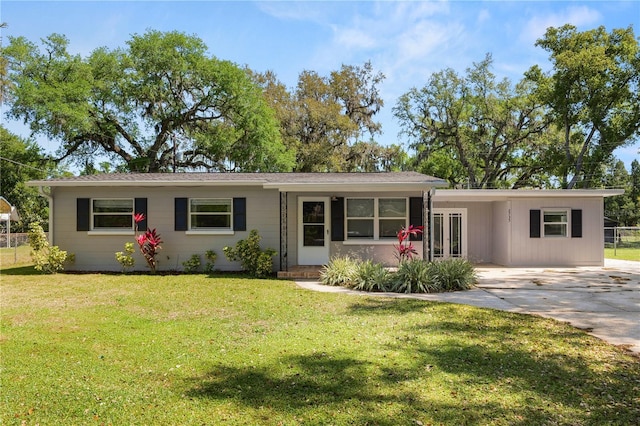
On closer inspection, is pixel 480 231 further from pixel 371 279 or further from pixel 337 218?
pixel 371 279

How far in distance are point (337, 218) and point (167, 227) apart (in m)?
5.11

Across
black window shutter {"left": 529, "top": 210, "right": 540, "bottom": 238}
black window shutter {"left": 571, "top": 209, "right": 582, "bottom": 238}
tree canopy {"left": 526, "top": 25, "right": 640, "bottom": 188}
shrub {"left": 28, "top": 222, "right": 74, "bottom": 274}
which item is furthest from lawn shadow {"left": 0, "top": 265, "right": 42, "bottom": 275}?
tree canopy {"left": 526, "top": 25, "right": 640, "bottom": 188}

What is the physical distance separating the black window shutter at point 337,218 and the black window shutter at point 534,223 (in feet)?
21.4

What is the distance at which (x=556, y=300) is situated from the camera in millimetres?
8094

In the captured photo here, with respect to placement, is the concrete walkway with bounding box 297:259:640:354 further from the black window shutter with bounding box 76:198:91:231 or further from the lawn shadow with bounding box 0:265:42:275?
the lawn shadow with bounding box 0:265:42:275

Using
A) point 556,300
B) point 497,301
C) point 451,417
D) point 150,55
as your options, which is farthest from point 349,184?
point 150,55

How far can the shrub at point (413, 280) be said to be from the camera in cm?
908

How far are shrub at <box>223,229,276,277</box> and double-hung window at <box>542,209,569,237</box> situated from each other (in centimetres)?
919

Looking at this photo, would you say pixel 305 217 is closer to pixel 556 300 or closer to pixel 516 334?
pixel 556 300

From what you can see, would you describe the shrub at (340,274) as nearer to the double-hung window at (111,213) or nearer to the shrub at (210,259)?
the shrub at (210,259)

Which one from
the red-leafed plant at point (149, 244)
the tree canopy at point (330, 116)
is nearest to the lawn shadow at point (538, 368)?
the red-leafed plant at point (149, 244)

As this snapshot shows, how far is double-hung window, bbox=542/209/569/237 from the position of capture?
1388 centimetres

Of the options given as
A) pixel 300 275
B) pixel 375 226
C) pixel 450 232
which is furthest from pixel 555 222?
pixel 300 275

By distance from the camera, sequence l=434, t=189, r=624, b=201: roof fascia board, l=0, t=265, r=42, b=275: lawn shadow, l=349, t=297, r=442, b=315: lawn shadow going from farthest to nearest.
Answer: l=434, t=189, r=624, b=201: roof fascia board, l=0, t=265, r=42, b=275: lawn shadow, l=349, t=297, r=442, b=315: lawn shadow
